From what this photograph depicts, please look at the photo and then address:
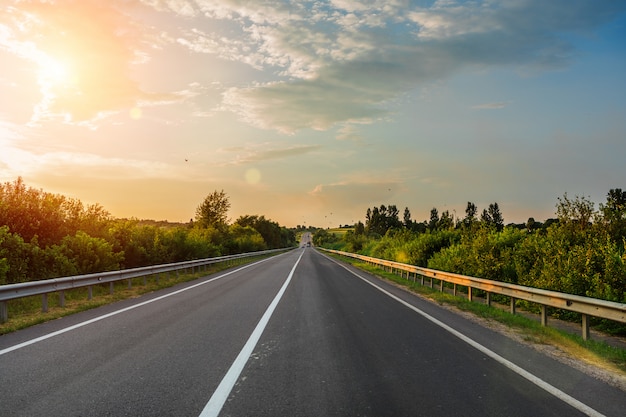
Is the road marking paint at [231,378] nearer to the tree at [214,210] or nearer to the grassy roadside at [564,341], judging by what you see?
the grassy roadside at [564,341]

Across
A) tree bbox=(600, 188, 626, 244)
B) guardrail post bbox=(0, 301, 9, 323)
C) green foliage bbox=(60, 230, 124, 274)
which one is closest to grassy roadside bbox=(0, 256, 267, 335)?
guardrail post bbox=(0, 301, 9, 323)

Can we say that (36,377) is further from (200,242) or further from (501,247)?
(200,242)

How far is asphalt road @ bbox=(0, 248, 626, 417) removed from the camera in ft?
14.7

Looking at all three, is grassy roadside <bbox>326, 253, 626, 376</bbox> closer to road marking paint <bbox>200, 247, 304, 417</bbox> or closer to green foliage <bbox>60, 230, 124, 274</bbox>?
road marking paint <bbox>200, 247, 304, 417</bbox>

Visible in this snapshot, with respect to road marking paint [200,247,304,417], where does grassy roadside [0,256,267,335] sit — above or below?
below

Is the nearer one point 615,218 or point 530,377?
point 530,377

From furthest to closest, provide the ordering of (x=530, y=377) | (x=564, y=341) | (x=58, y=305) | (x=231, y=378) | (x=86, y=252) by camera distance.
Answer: (x=86, y=252) → (x=58, y=305) → (x=564, y=341) → (x=530, y=377) → (x=231, y=378)

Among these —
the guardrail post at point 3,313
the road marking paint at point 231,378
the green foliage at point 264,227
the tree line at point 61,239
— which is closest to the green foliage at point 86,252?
the tree line at point 61,239

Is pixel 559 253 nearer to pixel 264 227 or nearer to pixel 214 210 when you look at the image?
pixel 214 210

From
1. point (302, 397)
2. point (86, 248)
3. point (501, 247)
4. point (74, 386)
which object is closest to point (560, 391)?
point (302, 397)

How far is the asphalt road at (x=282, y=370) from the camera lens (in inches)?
177

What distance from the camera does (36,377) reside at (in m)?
5.44

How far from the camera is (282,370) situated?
5750mm

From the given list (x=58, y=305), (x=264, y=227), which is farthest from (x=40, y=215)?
(x=264, y=227)
